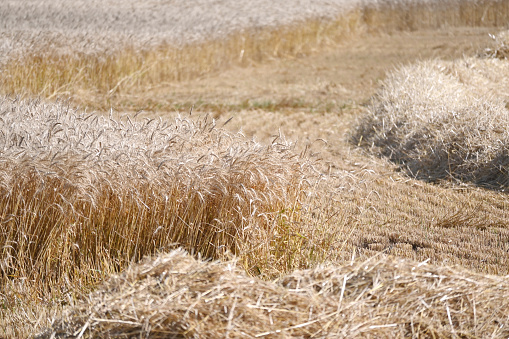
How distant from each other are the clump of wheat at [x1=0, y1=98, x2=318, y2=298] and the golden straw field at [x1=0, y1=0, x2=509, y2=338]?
1 cm

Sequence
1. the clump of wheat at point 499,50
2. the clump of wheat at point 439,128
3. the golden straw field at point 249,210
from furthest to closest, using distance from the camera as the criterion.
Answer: the clump of wheat at point 499,50
the clump of wheat at point 439,128
the golden straw field at point 249,210

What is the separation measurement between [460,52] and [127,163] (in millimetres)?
9342

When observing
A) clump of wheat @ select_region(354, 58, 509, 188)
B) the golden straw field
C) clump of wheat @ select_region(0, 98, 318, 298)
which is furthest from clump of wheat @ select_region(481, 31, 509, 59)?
clump of wheat @ select_region(0, 98, 318, 298)

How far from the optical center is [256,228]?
3.45m

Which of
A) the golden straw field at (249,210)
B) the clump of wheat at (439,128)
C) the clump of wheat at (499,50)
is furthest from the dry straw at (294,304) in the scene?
the clump of wheat at (499,50)

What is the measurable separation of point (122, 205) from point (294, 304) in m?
1.38

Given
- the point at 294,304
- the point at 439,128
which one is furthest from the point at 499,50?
the point at 294,304

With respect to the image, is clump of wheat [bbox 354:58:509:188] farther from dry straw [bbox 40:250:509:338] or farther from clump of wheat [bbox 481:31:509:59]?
dry straw [bbox 40:250:509:338]

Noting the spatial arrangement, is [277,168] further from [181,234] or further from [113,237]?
[113,237]

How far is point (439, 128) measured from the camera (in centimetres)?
595

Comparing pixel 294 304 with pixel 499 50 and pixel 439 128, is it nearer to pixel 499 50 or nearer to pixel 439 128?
pixel 439 128

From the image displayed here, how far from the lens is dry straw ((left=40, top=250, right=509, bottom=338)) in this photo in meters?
2.22

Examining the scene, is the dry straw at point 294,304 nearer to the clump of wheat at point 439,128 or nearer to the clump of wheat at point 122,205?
the clump of wheat at point 122,205

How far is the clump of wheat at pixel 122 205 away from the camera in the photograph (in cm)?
336
